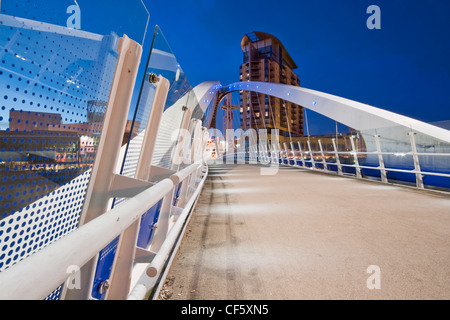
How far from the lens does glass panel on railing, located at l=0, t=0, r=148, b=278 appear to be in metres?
0.94

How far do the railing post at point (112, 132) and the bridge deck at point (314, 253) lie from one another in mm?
739

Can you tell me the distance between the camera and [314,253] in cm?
235

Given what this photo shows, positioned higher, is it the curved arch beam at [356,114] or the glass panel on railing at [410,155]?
the curved arch beam at [356,114]

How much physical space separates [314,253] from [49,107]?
2263 millimetres

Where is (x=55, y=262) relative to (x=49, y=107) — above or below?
below

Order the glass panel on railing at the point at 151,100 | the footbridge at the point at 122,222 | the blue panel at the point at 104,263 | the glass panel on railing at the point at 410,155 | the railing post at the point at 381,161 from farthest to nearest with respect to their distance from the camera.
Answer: the railing post at the point at 381,161 → the glass panel on railing at the point at 410,155 → the glass panel on railing at the point at 151,100 → the blue panel at the point at 104,263 → the footbridge at the point at 122,222

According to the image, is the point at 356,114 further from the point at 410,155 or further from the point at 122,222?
the point at 122,222

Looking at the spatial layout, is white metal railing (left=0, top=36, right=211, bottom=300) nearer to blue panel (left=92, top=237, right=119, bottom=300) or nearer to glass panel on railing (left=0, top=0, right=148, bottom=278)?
glass panel on railing (left=0, top=0, right=148, bottom=278)

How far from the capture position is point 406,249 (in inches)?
93.0

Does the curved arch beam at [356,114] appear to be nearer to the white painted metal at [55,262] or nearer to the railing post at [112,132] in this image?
the railing post at [112,132]

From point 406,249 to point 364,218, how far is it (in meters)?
1.19

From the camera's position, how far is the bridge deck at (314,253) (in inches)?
67.2

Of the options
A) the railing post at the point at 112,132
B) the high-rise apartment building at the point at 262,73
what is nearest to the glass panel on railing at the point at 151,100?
the railing post at the point at 112,132

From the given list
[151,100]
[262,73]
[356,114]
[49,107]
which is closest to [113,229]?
[49,107]
